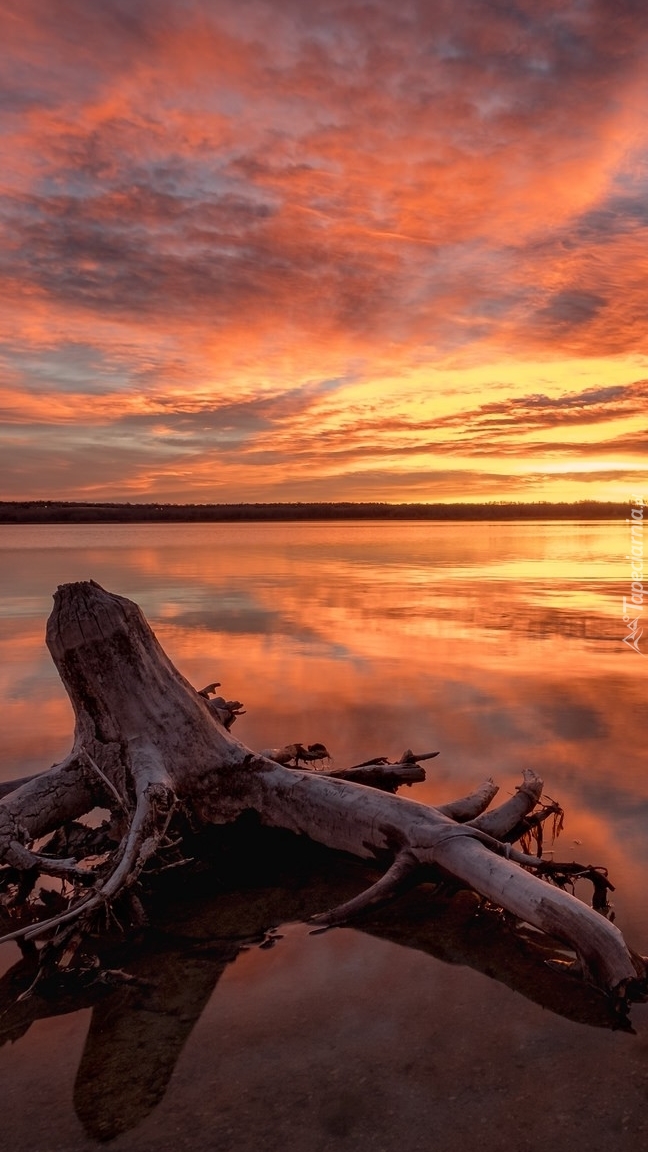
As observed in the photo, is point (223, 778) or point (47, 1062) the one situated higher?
point (223, 778)

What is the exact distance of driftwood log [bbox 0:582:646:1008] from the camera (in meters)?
5.04

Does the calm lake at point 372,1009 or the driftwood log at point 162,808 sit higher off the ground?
the driftwood log at point 162,808

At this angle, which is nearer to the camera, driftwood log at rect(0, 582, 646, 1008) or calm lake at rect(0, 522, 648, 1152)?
calm lake at rect(0, 522, 648, 1152)

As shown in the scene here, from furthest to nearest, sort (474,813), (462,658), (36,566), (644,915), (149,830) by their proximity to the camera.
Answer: (36,566) → (462,658) → (474,813) → (149,830) → (644,915)

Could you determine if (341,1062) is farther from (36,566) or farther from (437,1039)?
(36,566)

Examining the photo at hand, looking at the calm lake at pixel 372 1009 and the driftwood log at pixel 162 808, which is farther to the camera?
the driftwood log at pixel 162 808

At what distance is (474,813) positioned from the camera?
241 inches

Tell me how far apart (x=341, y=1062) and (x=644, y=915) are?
225 centimetres

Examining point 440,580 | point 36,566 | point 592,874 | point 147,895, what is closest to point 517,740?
point 592,874

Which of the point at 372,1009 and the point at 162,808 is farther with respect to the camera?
the point at 162,808

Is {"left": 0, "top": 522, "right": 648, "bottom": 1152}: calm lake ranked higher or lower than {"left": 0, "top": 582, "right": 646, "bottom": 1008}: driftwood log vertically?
lower

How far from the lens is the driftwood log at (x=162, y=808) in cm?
504

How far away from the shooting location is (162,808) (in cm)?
559

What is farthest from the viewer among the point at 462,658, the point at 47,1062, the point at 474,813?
the point at 462,658
